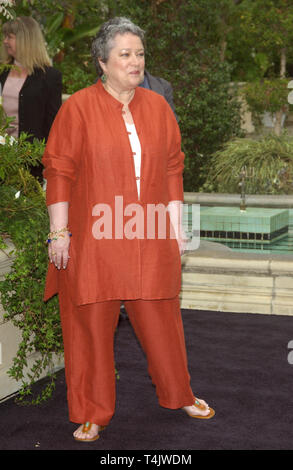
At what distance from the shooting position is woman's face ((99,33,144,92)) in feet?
11.1

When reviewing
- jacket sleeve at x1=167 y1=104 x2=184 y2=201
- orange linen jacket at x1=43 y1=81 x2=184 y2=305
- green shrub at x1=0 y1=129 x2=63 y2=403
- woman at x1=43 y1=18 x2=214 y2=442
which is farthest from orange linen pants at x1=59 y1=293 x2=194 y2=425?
jacket sleeve at x1=167 y1=104 x2=184 y2=201

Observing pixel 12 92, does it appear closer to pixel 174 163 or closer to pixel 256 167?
pixel 174 163

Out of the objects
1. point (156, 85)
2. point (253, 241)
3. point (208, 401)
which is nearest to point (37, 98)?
point (156, 85)

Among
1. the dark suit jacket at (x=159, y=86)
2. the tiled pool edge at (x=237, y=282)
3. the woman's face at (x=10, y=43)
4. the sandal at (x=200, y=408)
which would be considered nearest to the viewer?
the sandal at (x=200, y=408)

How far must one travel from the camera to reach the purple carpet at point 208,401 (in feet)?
12.1

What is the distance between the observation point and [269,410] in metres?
4.11

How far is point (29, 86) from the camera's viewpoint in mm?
5309

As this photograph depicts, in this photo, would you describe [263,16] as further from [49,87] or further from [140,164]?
[140,164]

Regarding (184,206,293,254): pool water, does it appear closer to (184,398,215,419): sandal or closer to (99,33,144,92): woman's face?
(184,398,215,419): sandal

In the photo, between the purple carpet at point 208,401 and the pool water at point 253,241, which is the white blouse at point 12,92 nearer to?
the purple carpet at point 208,401

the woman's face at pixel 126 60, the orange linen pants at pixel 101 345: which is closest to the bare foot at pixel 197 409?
the orange linen pants at pixel 101 345

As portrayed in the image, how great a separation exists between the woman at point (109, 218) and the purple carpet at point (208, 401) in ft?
0.71

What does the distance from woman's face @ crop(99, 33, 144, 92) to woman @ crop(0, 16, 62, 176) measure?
196 centimetres
